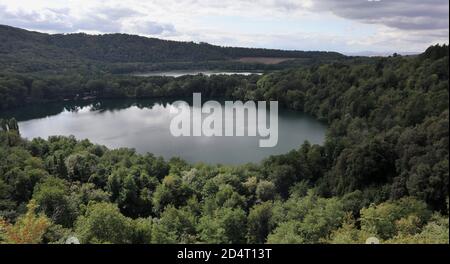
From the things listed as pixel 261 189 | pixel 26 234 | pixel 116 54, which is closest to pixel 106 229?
pixel 26 234

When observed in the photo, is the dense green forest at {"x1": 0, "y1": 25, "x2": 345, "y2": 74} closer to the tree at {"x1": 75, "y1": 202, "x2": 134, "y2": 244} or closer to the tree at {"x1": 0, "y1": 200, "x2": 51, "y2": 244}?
the tree at {"x1": 75, "y1": 202, "x2": 134, "y2": 244}

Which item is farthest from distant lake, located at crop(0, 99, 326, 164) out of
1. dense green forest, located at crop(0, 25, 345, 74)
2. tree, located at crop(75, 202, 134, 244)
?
dense green forest, located at crop(0, 25, 345, 74)

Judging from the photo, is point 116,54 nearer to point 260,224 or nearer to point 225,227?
point 260,224
